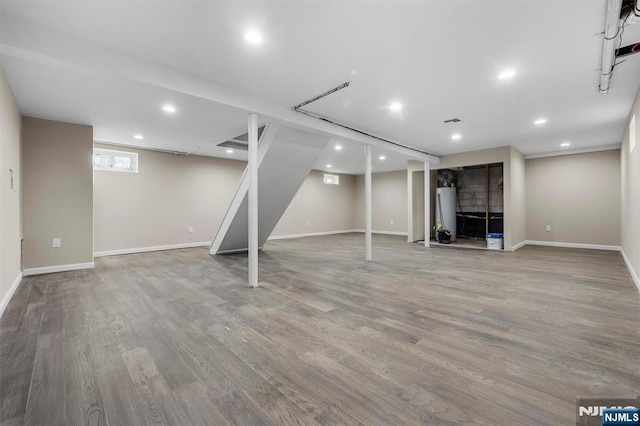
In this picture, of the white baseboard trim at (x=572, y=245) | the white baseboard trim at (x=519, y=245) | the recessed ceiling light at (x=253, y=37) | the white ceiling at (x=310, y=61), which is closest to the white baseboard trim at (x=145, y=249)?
the white ceiling at (x=310, y=61)

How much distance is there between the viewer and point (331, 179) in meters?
11.1

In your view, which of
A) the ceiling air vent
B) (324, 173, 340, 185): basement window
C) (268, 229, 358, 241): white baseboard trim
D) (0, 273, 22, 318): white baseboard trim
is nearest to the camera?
(0, 273, 22, 318): white baseboard trim

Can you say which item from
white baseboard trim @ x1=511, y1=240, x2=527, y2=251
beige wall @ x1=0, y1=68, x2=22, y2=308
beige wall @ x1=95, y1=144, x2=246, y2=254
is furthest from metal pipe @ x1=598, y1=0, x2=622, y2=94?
beige wall @ x1=95, y1=144, x2=246, y2=254

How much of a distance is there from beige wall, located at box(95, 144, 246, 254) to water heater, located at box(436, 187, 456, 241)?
623 centimetres

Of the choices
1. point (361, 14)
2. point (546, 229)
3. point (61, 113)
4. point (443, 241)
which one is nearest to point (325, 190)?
point (443, 241)

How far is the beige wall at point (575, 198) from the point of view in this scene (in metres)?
6.69

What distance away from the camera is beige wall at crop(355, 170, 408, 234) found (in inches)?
409

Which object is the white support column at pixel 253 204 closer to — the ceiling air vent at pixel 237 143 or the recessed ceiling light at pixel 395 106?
the recessed ceiling light at pixel 395 106

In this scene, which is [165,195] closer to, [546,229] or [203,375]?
[203,375]

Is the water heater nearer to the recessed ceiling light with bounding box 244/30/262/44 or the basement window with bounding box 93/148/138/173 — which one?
the recessed ceiling light with bounding box 244/30/262/44

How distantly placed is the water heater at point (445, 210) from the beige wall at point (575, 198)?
2009mm

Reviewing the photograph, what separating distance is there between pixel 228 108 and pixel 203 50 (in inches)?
40.3

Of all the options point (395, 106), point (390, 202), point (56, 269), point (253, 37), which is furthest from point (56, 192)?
point (390, 202)

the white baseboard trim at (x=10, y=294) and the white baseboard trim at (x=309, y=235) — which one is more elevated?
the white baseboard trim at (x=309, y=235)
